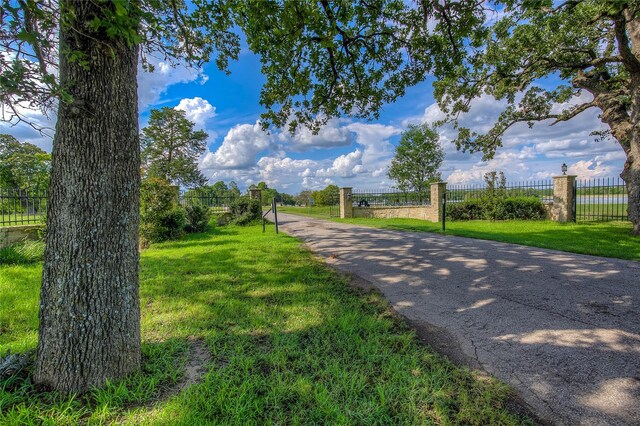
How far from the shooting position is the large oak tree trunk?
6.23ft

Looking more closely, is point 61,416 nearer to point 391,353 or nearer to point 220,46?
point 391,353

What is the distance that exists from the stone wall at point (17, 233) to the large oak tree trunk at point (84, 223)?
24.3 ft

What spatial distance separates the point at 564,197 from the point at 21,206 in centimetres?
1961

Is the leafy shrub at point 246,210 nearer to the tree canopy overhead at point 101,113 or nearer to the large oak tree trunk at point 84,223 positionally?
the tree canopy overhead at point 101,113

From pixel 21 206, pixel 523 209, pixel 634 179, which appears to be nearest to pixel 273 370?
pixel 21 206

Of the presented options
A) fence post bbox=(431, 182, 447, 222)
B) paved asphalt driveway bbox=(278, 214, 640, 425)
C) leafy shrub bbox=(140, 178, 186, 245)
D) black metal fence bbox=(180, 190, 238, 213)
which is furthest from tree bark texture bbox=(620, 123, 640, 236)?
black metal fence bbox=(180, 190, 238, 213)

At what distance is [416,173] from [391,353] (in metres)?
30.8

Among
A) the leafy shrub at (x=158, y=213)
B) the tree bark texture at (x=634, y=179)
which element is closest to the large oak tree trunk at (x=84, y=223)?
the leafy shrub at (x=158, y=213)

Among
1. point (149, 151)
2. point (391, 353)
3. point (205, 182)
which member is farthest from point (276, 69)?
point (205, 182)

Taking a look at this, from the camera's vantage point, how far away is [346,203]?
17.9 metres

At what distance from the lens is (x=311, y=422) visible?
169 cm

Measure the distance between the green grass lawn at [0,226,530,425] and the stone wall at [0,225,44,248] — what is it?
389 centimetres

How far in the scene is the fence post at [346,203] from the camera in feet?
58.6

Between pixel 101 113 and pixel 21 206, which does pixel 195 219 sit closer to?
pixel 21 206
